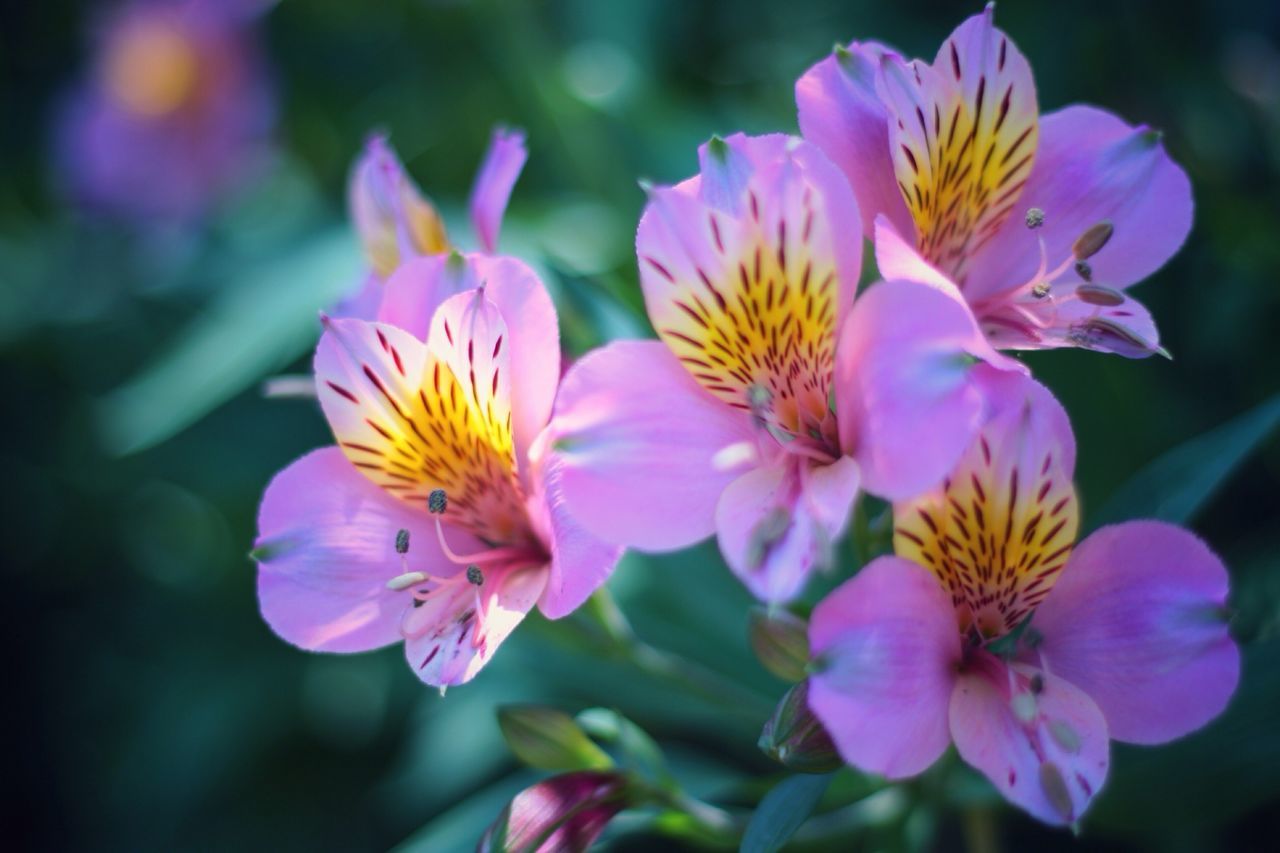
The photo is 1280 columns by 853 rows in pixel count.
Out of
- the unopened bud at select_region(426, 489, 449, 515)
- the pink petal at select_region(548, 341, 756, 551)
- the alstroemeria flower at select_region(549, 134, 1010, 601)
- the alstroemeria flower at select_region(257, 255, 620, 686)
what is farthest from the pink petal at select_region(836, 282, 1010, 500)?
the unopened bud at select_region(426, 489, 449, 515)

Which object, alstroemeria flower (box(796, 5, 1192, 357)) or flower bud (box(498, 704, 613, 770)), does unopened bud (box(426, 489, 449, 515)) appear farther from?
alstroemeria flower (box(796, 5, 1192, 357))

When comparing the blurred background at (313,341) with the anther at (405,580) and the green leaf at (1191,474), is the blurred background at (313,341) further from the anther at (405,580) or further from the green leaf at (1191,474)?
the anther at (405,580)

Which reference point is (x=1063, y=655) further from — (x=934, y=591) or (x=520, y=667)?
(x=520, y=667)

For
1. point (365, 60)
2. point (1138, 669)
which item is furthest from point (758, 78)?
point (1138, 669)

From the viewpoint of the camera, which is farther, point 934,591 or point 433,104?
point 433,104

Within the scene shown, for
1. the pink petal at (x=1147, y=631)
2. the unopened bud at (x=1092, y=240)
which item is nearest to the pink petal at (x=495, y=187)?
the unopened bud at (x=1092, y=240)

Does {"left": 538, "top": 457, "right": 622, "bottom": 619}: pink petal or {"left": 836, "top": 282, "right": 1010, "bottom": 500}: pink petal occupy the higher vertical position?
{"left": 836, "top": 282, "right": 1010, "bottom": 500}: pink petal

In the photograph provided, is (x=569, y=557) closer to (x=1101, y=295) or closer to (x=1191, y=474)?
(x=1101, y=295)
